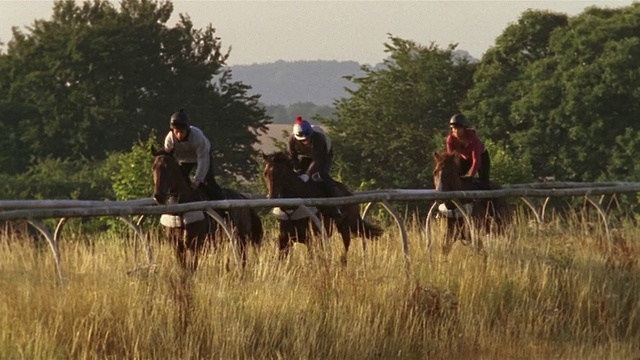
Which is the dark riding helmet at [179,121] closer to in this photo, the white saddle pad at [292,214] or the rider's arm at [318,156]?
the white saddle pad at [292,214]

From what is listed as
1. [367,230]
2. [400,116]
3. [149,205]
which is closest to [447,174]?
[367,230]

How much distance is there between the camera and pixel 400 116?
77188 mm

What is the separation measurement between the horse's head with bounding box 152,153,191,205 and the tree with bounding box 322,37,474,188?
55920 millimetres

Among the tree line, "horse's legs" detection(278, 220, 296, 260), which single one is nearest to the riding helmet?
"horse's legs" detection(278, 220, 296, 260)

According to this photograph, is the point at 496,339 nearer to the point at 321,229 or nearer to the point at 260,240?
the point at 321,229

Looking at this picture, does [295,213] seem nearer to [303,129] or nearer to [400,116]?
[303,129]

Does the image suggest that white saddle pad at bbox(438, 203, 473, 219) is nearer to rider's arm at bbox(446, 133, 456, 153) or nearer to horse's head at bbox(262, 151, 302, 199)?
rider's arm at bbox(446, 133, 456, 153)

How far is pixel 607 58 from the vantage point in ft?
215

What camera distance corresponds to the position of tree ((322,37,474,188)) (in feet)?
242

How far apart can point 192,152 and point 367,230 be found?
115 inches

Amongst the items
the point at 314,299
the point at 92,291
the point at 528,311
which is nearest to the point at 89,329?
the point at 92,291

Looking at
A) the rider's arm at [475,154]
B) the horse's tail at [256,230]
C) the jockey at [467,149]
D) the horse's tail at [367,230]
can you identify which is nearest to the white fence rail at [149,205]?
the rider's arm at [475,154]

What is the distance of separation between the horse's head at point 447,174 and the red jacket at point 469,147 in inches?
33.9

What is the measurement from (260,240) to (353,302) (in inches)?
173
